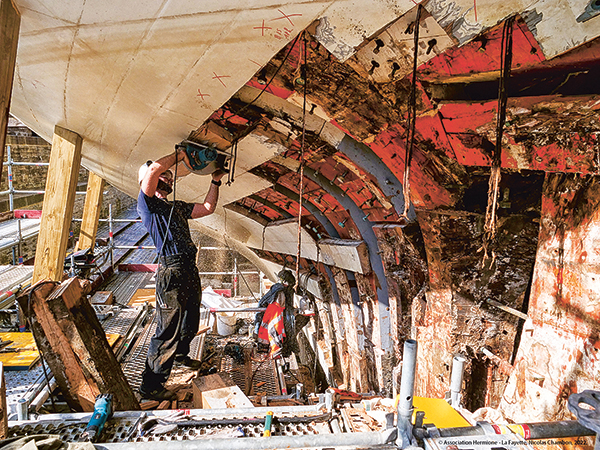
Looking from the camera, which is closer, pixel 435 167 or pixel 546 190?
pixel 546 190

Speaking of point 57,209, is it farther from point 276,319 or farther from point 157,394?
point 276,319

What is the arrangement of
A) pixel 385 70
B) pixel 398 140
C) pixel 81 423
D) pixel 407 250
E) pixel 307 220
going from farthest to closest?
pixel 307 220 → pixel 407 250 → pixel 398 140 → pixel 385 70 → pixel 81 423

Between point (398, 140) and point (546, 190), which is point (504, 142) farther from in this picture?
point (398, 140)

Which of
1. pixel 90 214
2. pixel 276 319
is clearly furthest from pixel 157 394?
pixel 90 214

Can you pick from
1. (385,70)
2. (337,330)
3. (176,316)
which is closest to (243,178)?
(176,316)

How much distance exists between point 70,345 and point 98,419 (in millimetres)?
787

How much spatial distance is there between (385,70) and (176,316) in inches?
105

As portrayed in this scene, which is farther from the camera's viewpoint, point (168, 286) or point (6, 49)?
point (168, 286)

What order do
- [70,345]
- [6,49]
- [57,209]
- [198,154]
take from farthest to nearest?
1. [57,209]
2. [198,154]
3. [70,345]
4. [6,49]

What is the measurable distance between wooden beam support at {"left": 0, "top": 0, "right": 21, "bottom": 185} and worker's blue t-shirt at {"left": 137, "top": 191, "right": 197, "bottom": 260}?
118 centimetres

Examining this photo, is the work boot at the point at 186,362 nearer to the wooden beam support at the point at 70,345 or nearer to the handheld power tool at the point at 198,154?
the wooden beam support at the point at 70,345

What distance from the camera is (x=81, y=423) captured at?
6.77 ft

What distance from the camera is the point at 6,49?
75.2 inches

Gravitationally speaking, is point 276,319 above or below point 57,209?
below
